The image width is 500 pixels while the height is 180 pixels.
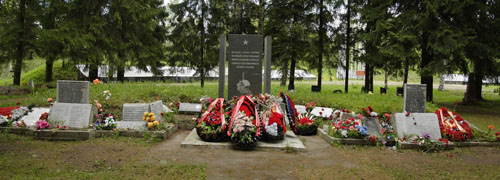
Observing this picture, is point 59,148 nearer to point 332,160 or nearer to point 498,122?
point 332,160

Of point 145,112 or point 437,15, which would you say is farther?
point 437,15

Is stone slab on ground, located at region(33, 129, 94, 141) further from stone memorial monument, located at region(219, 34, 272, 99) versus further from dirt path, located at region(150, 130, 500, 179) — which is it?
stone memorial monument, located at region(219, 34, 272, 99)

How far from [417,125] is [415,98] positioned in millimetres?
846

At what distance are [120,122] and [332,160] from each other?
4.99 meters

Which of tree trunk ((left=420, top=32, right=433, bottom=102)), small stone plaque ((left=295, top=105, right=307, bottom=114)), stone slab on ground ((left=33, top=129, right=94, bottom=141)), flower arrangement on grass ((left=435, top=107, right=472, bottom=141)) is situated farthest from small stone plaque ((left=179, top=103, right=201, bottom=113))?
tree trunk ((left=420, top=32, right=433, bottom=102))

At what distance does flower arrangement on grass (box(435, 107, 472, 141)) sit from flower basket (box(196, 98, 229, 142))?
4.86 meters

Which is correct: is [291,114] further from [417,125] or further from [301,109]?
[417,125]

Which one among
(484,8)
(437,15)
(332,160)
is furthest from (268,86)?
(484,8)

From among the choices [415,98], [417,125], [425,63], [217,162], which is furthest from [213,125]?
[425,63]

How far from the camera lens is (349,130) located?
7.31 m

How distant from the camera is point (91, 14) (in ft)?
58.1

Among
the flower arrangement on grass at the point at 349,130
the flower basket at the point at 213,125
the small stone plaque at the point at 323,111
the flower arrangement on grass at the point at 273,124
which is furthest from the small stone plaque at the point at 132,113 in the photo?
the small stone plaque at the point at 323,111

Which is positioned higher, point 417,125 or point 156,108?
point 156,108

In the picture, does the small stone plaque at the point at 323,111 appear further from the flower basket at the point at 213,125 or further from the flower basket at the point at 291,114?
the flower basket at the point at 213,125
